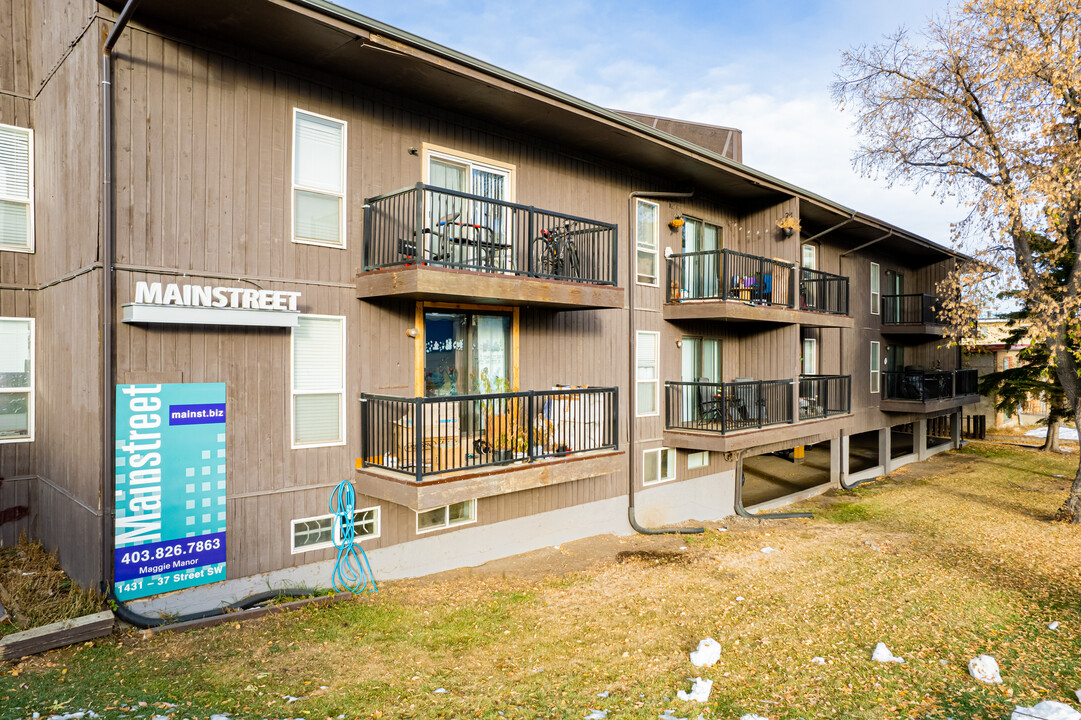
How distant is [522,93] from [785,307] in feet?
28.7

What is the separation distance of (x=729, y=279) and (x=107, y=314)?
11.9 m

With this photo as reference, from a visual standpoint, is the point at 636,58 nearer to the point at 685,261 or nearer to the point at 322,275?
the point at 685,261

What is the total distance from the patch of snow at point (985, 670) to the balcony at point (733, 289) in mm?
7871

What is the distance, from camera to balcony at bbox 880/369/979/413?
832 inches

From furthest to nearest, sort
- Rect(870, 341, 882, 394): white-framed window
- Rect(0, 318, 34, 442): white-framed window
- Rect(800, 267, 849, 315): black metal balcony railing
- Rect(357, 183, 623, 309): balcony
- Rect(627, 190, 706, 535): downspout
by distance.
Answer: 1. Rect(870, 341, 882, 394): white-framed window
2. Rect(800, 267, 849, 315): black metal balcony railing
3. Rect(627, 190, 706, 535): downspout
4. Rect(0, 318, 34, 442): white-framed window
5. Rect(357, 183, 623, 309): balcony

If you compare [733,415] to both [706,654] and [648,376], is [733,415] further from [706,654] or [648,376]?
[706,654]

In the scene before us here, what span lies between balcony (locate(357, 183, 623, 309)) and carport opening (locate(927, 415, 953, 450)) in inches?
920

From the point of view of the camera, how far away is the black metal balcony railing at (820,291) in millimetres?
16578

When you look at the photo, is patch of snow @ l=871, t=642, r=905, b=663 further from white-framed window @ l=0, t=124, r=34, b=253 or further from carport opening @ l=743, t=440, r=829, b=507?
white-framed window @ l=0, t=124, r=34, b=253

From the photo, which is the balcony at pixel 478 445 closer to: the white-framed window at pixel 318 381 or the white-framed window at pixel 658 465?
the white-framed window at pixel 318 381

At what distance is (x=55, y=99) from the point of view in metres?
8.26

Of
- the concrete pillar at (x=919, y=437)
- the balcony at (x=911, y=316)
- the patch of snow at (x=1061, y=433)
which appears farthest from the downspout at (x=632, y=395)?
the patch of snow at (x=1061, y=433)

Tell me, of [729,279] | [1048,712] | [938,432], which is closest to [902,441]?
[938,432]

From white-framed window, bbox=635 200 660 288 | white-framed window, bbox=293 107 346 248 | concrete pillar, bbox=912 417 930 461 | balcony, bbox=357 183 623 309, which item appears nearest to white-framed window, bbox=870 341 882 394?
concrete pillar, bbox=912 417 930 461
